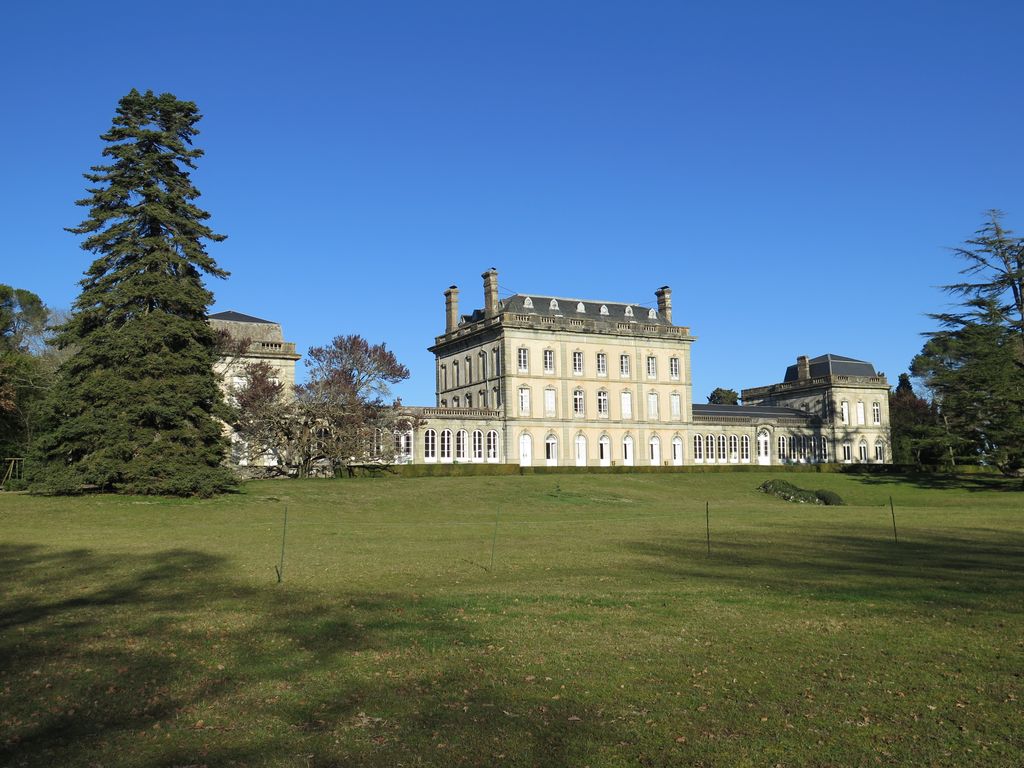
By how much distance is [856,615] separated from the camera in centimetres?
1320

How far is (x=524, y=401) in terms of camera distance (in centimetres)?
6981

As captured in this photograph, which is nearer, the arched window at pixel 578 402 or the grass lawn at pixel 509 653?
the grass lawn at pixel 509 653

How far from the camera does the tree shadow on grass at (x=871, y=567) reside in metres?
15.0

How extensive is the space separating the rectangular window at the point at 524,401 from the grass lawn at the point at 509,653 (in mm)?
45482

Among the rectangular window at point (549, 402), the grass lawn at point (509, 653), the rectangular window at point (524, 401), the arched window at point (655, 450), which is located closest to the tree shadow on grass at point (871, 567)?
the grass lawn at point (509, 653)

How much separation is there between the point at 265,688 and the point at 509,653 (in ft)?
9.65

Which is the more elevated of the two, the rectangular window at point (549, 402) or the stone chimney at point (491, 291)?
the stone chimney at point (491, 291)

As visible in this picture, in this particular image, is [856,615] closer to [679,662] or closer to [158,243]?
[679,662]

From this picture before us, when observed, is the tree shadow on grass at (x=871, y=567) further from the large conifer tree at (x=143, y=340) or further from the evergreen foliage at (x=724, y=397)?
the evergreen foliage at (x=724, y=397)

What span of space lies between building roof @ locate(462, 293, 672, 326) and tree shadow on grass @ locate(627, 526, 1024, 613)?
4802 cm

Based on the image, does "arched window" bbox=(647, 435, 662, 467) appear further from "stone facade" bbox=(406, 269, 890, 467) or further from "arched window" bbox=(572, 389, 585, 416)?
"arched window" bbox=(572, 389, 585, 416)

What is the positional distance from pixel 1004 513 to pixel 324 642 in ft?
116

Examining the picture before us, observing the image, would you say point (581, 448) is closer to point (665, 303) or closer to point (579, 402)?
point (579, 402)

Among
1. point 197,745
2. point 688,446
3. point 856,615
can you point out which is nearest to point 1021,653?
point 856,615
